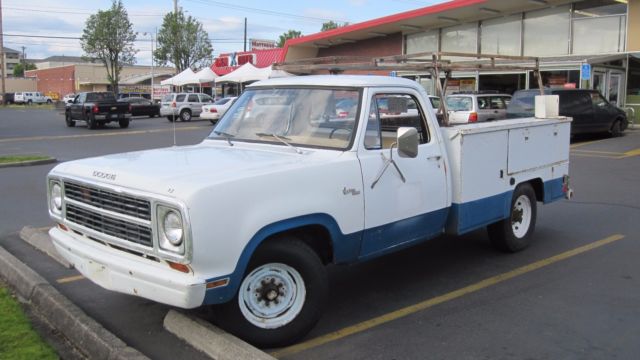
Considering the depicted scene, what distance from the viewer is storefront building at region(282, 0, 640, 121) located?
23828 mm

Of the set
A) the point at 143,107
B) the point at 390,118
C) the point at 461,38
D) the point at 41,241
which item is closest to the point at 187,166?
the point at 390,118

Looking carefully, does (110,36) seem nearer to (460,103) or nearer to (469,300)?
(460,103)

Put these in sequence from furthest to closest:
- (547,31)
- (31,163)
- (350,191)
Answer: (547,31), (31,163), (350,191)

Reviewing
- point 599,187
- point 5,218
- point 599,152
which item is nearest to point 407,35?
point 599,152

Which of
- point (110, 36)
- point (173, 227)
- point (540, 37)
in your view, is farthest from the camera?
point (110, 36)

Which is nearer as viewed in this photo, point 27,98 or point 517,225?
point 517,225

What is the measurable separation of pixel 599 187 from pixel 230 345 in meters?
9.12

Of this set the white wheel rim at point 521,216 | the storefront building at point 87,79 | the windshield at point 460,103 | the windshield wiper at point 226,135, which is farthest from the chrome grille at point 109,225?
the storefront building at point 87,79

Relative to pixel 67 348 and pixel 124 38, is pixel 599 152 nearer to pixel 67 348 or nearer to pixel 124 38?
pixel 67 348

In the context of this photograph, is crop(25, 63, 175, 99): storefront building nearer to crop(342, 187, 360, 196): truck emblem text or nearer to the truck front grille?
the truck front grille

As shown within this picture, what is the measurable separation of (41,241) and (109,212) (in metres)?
3.29

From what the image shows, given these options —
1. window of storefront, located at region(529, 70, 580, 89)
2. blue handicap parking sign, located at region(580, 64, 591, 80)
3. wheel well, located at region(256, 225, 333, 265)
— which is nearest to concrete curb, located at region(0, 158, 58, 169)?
wheel well, located at region(256, 225, 333, 265)

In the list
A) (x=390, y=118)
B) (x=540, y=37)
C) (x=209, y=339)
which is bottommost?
(x=209, y=339)

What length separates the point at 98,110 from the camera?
95.8 feet
